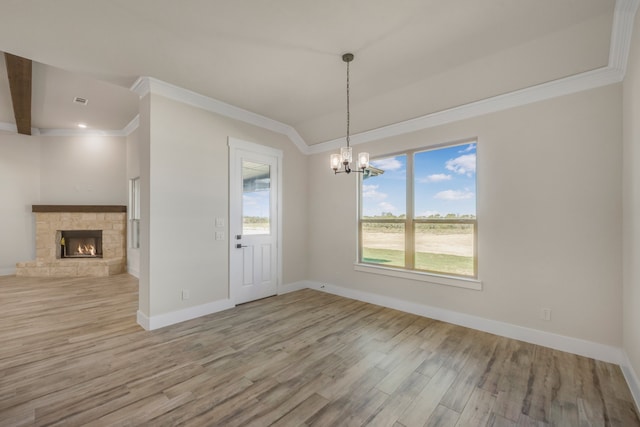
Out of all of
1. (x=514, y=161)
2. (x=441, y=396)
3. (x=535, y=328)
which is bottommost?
(x=441, y=396)

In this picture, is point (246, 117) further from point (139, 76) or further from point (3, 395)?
point (3, 395)

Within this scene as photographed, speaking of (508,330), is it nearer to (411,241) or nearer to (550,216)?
(550,216)

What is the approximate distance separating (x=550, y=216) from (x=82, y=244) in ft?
30.9

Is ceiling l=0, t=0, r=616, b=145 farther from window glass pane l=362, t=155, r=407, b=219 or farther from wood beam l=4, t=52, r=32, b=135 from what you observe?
window glass pane l=362, t=155, r=407, b=219

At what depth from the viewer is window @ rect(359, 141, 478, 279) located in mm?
3586

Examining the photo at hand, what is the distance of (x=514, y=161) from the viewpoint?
3137mm

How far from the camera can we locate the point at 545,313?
292cm

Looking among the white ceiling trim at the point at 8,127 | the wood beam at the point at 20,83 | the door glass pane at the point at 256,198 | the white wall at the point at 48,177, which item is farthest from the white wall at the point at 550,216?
the white ceiling trim at the point at 8,127

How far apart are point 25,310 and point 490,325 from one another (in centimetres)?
641

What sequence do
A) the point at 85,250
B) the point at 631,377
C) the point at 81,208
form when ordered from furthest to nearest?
the point at 85,250
the point at 81,208
the point at 631,377

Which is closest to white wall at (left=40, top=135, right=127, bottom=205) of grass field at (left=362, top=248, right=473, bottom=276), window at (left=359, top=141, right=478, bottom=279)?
window at (left=359, top=141, right=478, bottom=279)

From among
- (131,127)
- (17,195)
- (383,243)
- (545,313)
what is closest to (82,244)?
(17,195)

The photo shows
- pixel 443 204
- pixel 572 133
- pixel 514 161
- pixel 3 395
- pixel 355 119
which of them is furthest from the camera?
pixel 355 119

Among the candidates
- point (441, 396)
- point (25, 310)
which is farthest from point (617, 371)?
point (25, 310)
